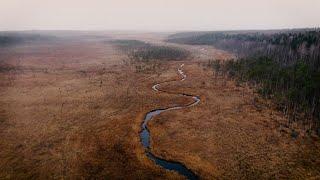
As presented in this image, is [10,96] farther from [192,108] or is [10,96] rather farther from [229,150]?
[229,150]

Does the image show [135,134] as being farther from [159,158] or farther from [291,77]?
[291,77]

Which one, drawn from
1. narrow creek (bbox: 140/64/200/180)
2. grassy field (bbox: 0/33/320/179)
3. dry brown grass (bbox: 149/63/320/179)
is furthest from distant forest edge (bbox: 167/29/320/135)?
narrow creek (bbox: 140/64/200/180)

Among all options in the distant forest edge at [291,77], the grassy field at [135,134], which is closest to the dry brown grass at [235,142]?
the grassy field at [135,134]

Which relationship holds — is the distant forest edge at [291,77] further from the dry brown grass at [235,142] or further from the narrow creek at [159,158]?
the narrow creek at [159,158]

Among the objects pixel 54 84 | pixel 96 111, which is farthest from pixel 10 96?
pixel 96 111

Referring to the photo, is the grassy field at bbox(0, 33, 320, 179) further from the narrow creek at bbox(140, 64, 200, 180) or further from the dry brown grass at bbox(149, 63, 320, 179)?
the narrow creek at bbox(140, 64, 200, 180)

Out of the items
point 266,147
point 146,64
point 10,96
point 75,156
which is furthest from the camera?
point 146,64

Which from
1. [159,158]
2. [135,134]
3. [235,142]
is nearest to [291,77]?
[235,142]

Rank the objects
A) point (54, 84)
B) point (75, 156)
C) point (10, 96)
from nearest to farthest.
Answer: point (75, 156) → point (10, 96) → point (54, 84)
